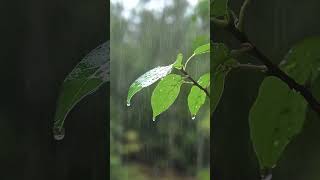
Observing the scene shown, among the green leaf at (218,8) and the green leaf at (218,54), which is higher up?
the green leaf at (218,8)

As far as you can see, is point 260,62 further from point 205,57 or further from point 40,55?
point 40,55

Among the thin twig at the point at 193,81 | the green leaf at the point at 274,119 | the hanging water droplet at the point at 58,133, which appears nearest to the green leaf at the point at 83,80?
the hanging water droplet at the point at 58,133

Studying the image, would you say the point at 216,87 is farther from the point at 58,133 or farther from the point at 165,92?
the point at 58,133

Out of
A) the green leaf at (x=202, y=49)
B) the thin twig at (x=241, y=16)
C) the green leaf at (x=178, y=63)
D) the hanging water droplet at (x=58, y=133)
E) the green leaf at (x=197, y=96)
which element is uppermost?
the thin twig at (x=241, y=16)

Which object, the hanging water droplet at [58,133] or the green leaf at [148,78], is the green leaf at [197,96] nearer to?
the green leaf at [148,78]

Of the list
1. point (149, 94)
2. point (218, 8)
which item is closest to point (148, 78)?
point (149, 94)

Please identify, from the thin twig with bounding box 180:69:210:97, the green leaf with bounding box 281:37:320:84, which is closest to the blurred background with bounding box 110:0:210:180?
the thin twig with bounding box 180:69:210:97
